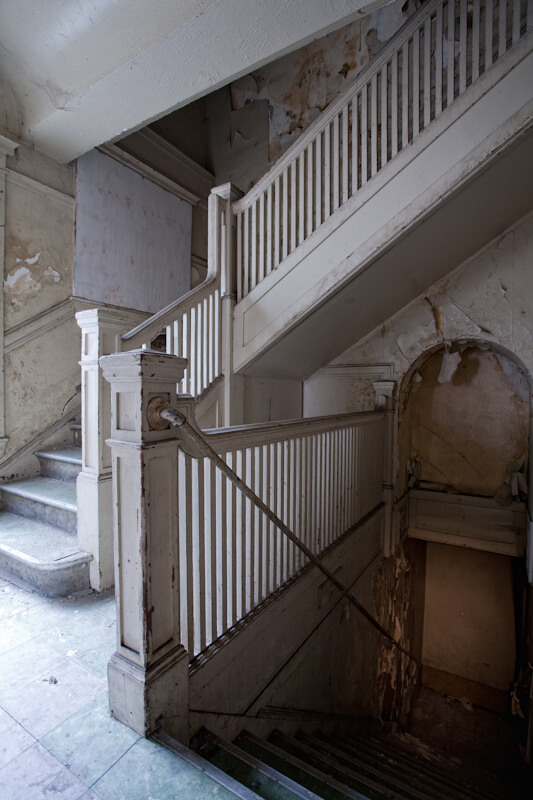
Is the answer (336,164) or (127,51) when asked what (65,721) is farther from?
(127,51)

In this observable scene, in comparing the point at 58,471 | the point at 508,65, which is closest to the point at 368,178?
the point at 508,65

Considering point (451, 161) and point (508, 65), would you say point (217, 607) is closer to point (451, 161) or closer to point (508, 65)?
point (451, 161)

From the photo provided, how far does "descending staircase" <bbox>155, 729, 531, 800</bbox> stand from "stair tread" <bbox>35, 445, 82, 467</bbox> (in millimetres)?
2300

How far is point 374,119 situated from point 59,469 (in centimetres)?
373

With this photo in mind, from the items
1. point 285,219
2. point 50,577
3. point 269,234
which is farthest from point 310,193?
point 50,577

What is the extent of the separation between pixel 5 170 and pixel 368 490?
423 centimetres

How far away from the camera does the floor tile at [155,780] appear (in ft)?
3.86

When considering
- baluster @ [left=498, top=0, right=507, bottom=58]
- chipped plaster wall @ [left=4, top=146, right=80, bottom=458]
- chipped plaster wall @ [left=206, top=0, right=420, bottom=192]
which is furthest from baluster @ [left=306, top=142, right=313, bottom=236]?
chipped plaster wall @ [left=4, top=146, right=80, bottom=458]

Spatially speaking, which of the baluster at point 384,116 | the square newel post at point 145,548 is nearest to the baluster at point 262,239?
the baluster at point 384,116

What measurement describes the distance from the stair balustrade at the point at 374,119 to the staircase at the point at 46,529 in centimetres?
217

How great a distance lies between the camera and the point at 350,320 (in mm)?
3688

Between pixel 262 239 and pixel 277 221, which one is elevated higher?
pixel 277 221

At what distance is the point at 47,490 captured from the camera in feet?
10.3

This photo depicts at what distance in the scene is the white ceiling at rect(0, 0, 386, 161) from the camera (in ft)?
8.11
